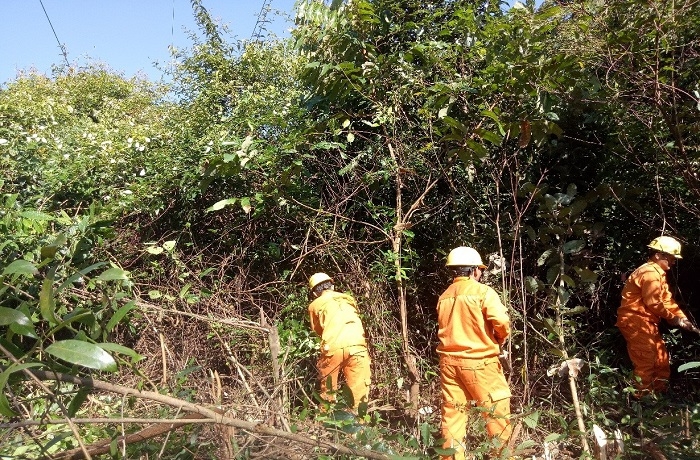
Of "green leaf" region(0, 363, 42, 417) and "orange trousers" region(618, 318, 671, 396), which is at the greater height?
"green leaf" region(0, 363, 42, 417)

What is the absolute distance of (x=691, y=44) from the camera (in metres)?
4.12

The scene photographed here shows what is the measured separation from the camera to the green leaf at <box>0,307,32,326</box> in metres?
1.58

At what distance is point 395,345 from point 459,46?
2.64 m

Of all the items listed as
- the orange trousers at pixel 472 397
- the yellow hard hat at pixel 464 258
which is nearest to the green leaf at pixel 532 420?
the orange trousers at pixel 472 397

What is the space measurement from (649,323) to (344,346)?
250 centimetres

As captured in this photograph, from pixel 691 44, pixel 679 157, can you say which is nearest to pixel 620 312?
pixel 679 157

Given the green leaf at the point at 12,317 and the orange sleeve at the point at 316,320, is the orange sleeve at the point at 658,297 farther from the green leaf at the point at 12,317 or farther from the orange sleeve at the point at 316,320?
the green leaf at the point at 12,317

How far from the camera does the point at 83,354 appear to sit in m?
1.54

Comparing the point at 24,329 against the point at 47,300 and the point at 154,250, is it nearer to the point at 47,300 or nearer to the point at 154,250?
the point at 47,300

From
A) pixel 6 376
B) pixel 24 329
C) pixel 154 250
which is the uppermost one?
pixel 154 250

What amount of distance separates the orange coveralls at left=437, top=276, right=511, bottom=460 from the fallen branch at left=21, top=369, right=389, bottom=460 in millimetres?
1764

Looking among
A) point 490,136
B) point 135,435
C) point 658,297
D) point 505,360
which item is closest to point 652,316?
point 658,297

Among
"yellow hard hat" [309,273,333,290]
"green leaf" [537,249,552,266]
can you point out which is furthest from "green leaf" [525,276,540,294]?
"yellow hard hat" [309,273,333,290]

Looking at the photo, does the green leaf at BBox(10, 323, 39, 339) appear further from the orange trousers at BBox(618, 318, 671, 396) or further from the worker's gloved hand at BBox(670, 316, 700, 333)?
the worker's gloved hand at BBox(670, 316, 700, 333)
